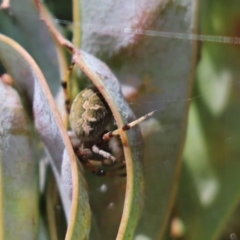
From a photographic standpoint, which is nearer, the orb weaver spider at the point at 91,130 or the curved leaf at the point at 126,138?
the curved leaf at the point at 126,138

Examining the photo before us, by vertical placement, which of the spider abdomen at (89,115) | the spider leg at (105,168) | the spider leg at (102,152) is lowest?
the spider leg at (105,168)

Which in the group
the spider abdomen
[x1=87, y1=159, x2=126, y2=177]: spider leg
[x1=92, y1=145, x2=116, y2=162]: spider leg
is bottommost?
[x1=87, y1=159, x2=126, y2=177]: spider leg

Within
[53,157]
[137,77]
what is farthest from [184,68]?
[53,157]

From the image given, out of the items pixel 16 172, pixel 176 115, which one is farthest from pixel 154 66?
pixel 16 172

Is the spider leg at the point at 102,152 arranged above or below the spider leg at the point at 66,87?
below

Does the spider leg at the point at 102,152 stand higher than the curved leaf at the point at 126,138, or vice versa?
the curved leaf at the point at 126,138

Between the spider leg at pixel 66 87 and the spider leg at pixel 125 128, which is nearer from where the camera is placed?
the spider leg at pixel 125 128

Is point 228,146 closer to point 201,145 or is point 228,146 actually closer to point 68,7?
point 201,145

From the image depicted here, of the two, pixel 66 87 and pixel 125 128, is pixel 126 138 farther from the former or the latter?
pixel 66 87

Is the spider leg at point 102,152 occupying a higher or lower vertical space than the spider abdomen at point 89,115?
lower
